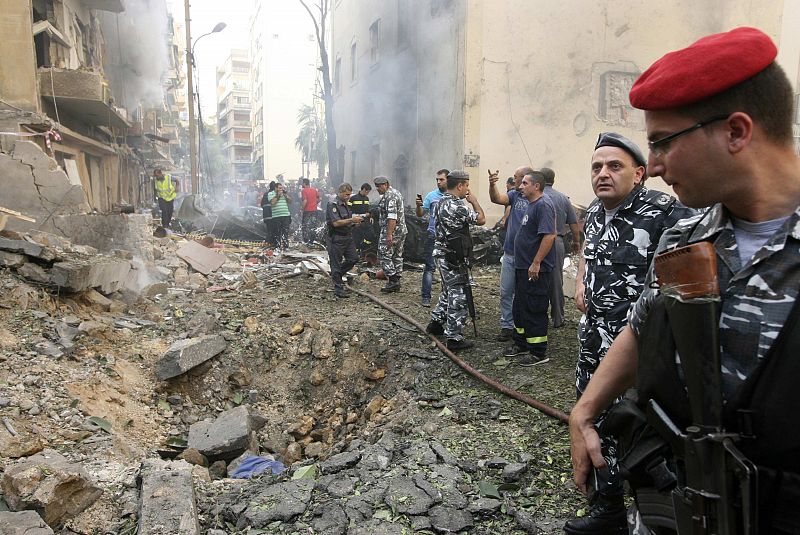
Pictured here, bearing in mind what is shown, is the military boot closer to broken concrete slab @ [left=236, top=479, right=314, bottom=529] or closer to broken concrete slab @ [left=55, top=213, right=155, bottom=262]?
broken concrete slab @ [left=55, top=213, right=155, bottom=262]

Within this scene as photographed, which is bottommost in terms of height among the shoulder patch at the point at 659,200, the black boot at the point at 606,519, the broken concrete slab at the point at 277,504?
the broken concrete slab at the point at 277,504

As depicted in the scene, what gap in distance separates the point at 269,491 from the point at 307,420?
221 cm

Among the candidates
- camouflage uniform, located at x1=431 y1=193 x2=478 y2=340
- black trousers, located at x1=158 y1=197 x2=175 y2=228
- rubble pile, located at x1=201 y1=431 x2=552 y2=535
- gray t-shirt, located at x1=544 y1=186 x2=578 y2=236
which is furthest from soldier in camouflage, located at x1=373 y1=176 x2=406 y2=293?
black trousers, located at x1=158 y1=197 x2=175 y2=228

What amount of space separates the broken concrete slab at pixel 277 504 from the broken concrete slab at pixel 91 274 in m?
4.45

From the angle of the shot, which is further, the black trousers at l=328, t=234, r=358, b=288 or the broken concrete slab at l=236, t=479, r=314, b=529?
the black trousers at l=328, t=234, r=358, b=288

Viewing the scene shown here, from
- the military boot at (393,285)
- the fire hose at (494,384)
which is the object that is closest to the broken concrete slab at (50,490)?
the fire hose at (494,384)

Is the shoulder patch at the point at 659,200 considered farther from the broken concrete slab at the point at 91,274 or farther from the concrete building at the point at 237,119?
the concrete building at the point at 237,119

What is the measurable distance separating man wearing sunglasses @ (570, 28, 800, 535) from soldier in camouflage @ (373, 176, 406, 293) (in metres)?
7.43

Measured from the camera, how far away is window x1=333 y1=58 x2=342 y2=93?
24219 mm

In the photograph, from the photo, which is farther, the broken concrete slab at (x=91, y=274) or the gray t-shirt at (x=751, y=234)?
the broken concrete slab at (x=91, y=274)

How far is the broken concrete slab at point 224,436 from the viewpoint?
436 centimetres

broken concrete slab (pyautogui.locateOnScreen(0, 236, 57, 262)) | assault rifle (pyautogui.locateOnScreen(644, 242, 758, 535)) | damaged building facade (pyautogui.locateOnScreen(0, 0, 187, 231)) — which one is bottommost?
broken concrete slab (pyautogui.locateOnScreen(0, 236, 57, 262))

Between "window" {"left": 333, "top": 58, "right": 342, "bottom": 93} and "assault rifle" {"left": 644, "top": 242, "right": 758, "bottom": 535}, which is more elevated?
"window" {"left": 333, "top": 58, "right": 342, "bottom": 93}

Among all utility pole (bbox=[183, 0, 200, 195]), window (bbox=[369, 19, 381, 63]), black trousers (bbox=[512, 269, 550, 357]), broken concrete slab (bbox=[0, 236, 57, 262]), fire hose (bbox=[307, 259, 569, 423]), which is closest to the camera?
fire hose (bbox=[307, 259, 569, 423])
